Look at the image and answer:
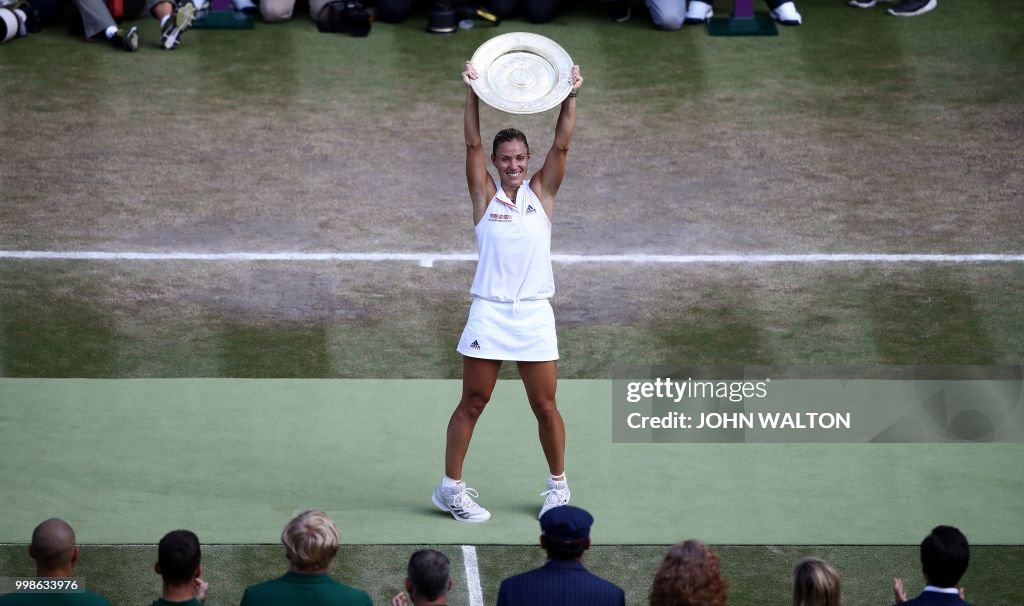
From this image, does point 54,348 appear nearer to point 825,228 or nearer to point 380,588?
point 380,588

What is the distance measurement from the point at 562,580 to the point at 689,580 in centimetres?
54

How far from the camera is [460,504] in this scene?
831 centimetres

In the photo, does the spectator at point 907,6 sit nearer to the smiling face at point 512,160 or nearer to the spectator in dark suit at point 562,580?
the smiling face at point 512,160

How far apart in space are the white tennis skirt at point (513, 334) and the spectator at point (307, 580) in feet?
7.50

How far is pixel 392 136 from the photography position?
563 inches

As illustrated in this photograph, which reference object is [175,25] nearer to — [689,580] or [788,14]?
[788,14]

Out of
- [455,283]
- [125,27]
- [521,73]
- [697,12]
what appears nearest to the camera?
[521,73]

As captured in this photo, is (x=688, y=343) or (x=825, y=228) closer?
(x=688, y=343)

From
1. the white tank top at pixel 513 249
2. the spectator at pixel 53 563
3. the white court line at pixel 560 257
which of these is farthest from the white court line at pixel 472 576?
the white court line at pixel 560 257

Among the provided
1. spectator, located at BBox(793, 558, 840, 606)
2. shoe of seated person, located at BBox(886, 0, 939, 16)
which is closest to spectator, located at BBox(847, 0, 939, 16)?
shoe of seated person, located at BBox(886, 0, 939, 16)

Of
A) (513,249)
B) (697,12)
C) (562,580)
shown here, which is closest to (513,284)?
(513,249)

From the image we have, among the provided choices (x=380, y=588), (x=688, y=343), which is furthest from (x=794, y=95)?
(x=380, y=588)

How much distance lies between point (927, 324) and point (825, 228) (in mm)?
1806

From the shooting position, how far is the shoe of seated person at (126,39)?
15742 millimetres
